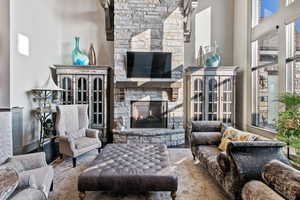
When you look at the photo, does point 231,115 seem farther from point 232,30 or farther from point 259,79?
point 232,30

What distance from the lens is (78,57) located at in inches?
205

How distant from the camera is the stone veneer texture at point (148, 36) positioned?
507cm

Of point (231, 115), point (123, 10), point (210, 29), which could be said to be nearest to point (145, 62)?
point (123, 10)

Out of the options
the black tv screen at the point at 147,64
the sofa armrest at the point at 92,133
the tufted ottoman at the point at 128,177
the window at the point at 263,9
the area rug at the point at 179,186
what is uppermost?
the window at the point at 263,9

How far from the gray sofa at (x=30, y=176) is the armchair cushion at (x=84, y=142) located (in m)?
1.27

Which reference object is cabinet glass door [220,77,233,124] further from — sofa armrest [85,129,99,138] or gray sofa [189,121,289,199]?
sofa armrest [85,129,99,138]

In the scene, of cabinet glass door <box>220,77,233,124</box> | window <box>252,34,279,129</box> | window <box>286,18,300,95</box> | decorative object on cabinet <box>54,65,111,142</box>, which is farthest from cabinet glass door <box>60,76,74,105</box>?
window <box>286,18,300,95</box>

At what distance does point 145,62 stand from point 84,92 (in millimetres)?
1898

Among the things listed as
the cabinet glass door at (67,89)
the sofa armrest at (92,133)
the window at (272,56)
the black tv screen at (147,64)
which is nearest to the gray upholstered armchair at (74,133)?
the sofa armrest at (92,133)

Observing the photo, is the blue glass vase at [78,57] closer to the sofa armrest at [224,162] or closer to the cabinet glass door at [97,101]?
the cabinet glass door at [97,101]

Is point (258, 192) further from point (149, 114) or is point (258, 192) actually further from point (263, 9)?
point (263, 9)

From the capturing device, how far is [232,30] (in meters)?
6.00

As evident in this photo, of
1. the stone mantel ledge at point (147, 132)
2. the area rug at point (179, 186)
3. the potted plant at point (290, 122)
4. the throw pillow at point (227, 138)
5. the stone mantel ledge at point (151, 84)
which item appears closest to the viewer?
the area rug at point (179, 186)

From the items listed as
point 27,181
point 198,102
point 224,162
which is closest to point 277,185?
point 224,162
